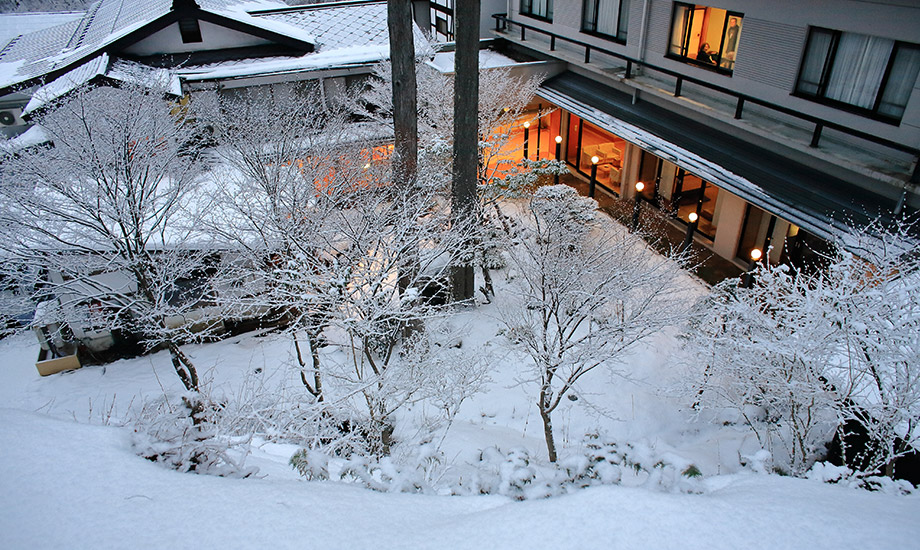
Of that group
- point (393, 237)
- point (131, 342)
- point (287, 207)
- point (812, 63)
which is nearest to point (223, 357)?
point (131, 342)

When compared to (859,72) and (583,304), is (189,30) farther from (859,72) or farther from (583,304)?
(859,72)

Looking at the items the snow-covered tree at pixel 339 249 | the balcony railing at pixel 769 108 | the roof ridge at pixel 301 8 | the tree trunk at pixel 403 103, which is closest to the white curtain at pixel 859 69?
the balcony railing at pixel 769 108

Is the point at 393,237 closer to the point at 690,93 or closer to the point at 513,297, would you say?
the point at 513,297

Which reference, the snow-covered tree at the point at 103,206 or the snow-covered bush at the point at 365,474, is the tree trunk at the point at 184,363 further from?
the snow-covered bush at the point at 365,474

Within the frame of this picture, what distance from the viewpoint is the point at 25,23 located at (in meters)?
27.9

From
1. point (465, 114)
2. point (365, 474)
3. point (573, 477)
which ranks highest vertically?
point (465, 114)

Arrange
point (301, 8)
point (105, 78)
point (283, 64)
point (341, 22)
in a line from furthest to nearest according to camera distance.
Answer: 1. point (301, 8)
2. point (341, 22)
3. point (283, 64)
4. point (105, 78)

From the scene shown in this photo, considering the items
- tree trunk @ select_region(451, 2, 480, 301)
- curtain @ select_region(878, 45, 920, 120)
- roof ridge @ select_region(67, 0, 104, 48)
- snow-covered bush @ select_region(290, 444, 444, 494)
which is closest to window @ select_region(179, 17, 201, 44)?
roof ridge @ select_region(67, 0, 104, 48)

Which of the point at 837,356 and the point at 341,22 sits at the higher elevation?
the point at 341,22

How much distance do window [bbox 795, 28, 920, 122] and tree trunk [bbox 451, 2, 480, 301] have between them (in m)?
7.64

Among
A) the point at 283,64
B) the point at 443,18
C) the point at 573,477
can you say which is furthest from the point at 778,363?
the point at 443,18

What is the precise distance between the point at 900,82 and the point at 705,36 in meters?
5.47

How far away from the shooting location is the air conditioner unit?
19422mm

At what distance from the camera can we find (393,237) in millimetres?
10125
